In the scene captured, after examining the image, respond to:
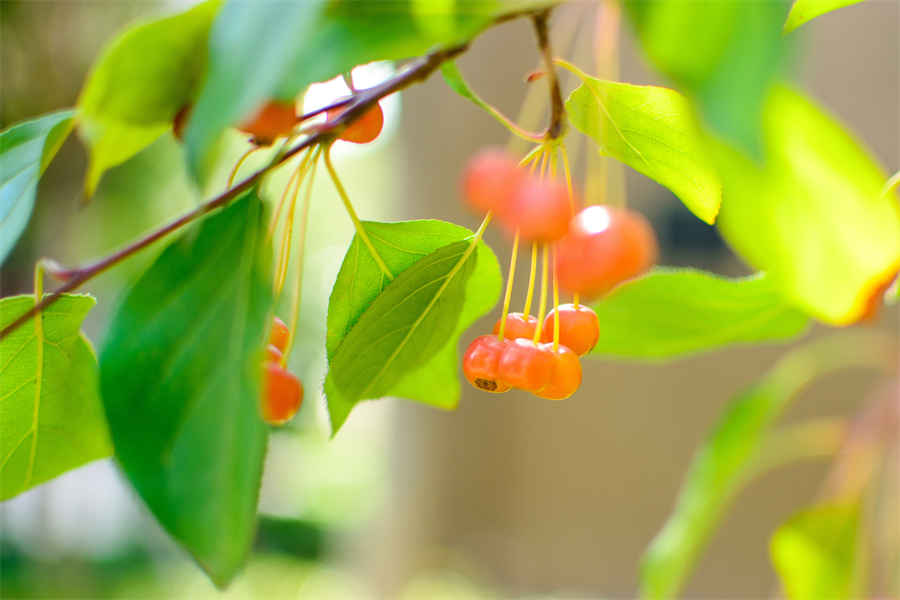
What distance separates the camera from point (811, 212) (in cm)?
25

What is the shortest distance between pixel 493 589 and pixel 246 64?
2786 millimetres

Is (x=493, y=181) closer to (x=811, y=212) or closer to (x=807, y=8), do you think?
(x=811, y=212)

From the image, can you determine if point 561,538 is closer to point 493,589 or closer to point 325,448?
point 493,589

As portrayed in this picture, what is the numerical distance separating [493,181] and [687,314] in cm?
33

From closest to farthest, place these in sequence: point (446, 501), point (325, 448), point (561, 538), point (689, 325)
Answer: point (689, 325), point (446, 501), point (561, 538), point (325, 448)

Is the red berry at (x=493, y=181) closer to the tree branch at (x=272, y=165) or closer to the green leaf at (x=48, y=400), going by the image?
the tree branch at (x=272, y=165)

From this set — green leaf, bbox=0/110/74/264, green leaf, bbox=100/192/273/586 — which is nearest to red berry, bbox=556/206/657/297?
green leaf, bbox=100/192/273/586

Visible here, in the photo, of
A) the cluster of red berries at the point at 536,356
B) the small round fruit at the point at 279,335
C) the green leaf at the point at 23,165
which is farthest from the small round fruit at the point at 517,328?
the green leaf at the point at 23,165

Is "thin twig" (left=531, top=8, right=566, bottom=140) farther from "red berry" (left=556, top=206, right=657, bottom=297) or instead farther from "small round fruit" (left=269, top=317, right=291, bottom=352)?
"small round fruit" (left=269, top=317, right=291, bottom=352)

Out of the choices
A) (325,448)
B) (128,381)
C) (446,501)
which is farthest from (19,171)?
(325,448)

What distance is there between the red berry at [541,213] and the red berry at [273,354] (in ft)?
0.49

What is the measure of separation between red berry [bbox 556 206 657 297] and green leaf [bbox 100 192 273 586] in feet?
0.33

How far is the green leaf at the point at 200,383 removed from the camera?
0.92 ft

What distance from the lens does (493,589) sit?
283 centimetres
